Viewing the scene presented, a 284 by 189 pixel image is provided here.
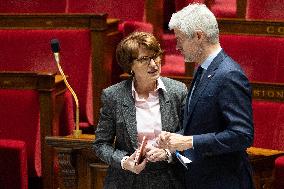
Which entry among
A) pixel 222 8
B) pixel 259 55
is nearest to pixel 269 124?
pixel 259 55

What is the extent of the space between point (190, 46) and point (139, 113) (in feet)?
0.28

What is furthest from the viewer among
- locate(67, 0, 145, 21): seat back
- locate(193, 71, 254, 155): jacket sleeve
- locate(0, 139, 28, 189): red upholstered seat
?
locate(67, 0, 145, 21): seat back

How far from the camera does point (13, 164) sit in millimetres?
606

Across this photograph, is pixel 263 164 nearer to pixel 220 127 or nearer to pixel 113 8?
pixel 220 127

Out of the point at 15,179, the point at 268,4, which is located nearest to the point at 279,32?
the point at 268,4

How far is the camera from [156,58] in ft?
1.45

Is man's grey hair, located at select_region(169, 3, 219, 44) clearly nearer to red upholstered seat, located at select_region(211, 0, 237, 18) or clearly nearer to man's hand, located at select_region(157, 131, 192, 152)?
man's hand, located at select_region(157, 131, 192, 152)

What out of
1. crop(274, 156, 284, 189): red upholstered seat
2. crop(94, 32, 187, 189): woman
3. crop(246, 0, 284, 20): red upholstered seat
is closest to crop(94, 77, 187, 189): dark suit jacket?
crop(94, 32, 187, 189): woman

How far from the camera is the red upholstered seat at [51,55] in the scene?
0.75m

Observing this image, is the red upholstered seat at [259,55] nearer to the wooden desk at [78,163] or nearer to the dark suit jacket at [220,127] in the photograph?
the wooden desk at [78,163]

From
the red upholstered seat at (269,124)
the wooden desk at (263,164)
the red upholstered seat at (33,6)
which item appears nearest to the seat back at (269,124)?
the red upholstered seat at (269,124)

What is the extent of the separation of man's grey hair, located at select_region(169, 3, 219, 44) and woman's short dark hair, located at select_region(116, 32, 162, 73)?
0.18 feet

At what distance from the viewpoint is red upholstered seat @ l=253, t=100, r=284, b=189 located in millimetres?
614

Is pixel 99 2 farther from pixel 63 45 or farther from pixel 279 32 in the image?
pixel 279 32
